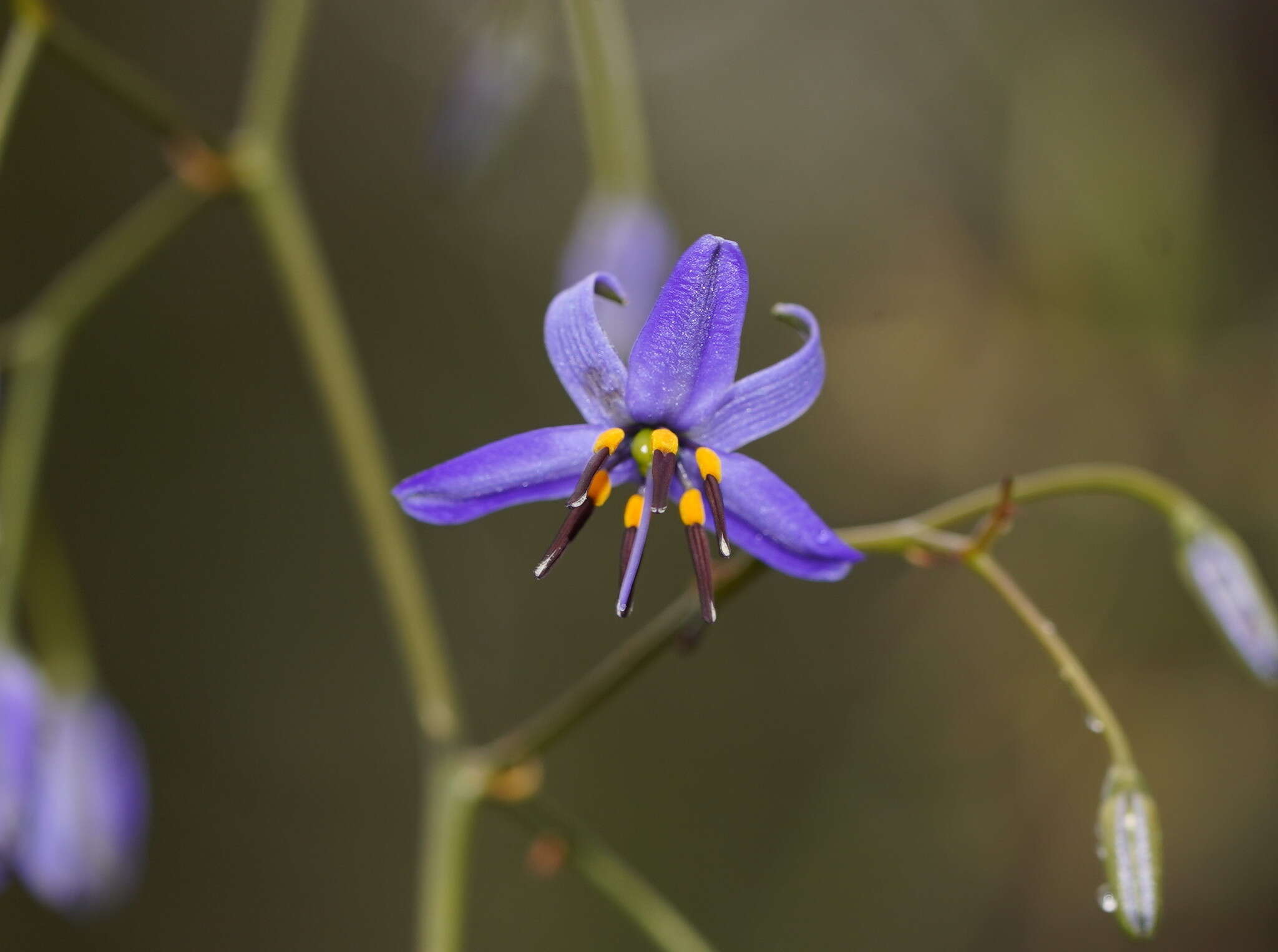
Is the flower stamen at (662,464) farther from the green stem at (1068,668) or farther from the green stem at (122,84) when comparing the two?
the green stem at (122,84)

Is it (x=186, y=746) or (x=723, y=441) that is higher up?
(x=186, y=746)

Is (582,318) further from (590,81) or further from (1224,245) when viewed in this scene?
(1224,245)

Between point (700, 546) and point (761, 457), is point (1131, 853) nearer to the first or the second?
point (700, 546)

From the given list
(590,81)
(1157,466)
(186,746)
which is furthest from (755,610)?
(590,81)

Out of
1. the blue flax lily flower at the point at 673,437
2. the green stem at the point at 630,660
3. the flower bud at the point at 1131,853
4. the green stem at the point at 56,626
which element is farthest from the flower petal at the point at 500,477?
the green stem at the point at 56,626

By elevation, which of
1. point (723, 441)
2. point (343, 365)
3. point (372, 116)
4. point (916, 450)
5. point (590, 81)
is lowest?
point (723, 441)

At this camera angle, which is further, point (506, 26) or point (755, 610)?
point (755, 610)
